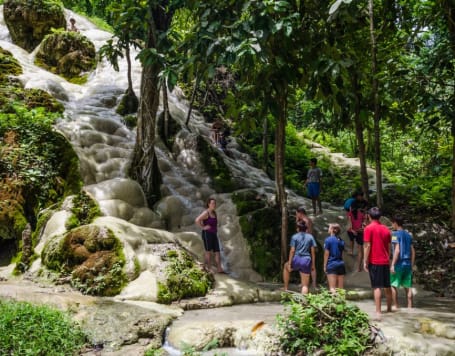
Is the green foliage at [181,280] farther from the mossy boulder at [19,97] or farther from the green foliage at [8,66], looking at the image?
the green foliage at [8,66]

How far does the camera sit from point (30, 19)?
22.1 metres

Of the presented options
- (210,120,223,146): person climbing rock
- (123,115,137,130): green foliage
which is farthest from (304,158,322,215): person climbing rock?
(123,115,137,130): green foliage

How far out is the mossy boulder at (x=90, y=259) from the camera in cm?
733

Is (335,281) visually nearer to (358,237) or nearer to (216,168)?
(358,237)

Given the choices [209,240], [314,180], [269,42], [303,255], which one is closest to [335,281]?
[303,255]

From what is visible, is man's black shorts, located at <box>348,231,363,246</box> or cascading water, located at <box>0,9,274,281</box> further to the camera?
cascading water, located at <box>0,9,274,281</box>

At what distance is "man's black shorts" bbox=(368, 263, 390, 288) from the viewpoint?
6258mm

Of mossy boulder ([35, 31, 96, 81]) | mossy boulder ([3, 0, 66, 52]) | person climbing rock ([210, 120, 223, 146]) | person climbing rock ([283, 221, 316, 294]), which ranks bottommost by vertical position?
person climbing rock ([283, 221, 316, 294])

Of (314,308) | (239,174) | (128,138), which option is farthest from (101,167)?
(314,308)

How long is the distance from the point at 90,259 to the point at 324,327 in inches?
165

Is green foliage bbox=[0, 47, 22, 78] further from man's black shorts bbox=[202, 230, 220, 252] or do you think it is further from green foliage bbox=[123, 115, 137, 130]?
man's black shorts bbox=[202, 230, 220, 252]

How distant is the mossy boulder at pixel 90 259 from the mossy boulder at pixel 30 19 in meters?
17.6

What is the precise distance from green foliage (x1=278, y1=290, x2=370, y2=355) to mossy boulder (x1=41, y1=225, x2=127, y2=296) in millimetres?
3162

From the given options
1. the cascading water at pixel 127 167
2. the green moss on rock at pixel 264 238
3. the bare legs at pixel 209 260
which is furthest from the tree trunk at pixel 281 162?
the bare legs at pixel 209 260
